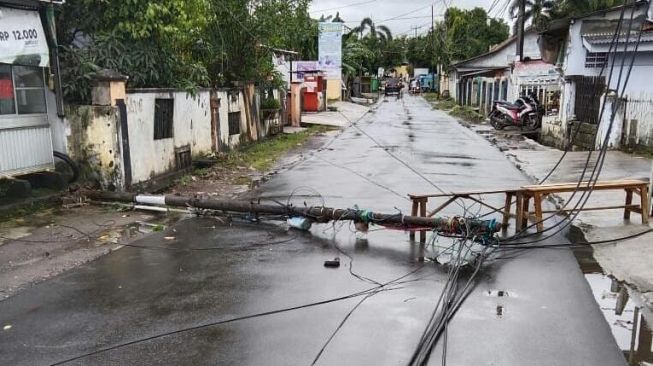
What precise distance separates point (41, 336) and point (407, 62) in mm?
100768

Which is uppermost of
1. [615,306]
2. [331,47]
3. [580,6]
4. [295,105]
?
[580,6]

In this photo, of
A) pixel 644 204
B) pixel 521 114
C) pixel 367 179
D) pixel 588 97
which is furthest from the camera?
pixel 521 114

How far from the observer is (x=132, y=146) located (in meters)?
10.8

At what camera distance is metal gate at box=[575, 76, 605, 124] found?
56.6 feet

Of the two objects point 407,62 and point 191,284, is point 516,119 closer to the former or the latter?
point 191,284

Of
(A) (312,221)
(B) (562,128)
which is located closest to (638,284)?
(A) (312,221)

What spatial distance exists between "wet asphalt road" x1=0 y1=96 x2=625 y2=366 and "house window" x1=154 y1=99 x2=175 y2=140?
3.76 meters

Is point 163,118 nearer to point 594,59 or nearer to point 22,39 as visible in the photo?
point 22,39

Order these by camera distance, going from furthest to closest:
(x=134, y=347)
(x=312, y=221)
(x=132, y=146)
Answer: (x=132, y=146), (x=312, y=221), (x=134, y=347)

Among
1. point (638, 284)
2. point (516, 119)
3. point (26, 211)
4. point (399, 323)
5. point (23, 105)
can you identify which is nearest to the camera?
point (399, 323)

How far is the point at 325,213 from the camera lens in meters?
7.80

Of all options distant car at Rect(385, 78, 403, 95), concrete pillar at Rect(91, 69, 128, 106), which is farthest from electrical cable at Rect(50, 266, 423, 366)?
distant car at Rect(385, 78, 403, 95)

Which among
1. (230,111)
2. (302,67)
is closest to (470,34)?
(302,67)

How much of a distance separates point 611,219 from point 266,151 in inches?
435
